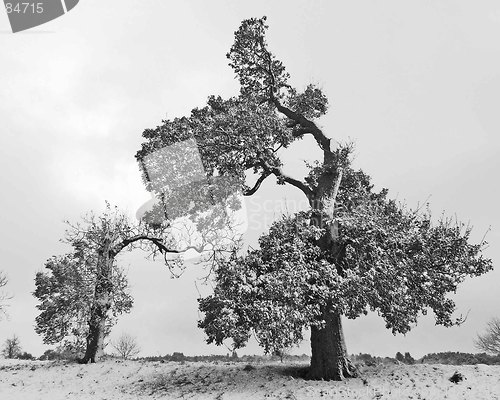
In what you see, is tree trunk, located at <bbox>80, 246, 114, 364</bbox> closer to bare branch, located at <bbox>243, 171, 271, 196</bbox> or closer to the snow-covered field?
the snow-covered field

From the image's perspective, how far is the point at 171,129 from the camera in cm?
1989

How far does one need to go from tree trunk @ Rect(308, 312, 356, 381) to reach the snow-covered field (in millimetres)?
582

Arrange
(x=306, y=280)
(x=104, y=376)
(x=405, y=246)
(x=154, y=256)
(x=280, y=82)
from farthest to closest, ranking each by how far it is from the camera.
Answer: (x=154, y=256) < (x=280, y=82) < (x=104, y=376) < (x=405, y=246) < (x=306, y=280)

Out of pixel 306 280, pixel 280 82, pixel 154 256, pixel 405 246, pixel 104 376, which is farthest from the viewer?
pixel 154 256

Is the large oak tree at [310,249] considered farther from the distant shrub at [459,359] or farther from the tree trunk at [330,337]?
the distant shrub at [459,359]

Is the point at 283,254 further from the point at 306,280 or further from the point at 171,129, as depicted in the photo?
the point at 171,129

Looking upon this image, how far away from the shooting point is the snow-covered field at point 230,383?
52.2 ft

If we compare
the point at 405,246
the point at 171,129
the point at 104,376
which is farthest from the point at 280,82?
the point at 104,376

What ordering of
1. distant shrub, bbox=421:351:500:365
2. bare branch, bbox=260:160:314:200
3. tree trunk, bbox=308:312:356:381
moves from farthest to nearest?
1. distant shrub, bbox=421:351:500:365
2. bare branch, bbox=260:160:314:200
3. tree trunk, bbox=308:312:356:381

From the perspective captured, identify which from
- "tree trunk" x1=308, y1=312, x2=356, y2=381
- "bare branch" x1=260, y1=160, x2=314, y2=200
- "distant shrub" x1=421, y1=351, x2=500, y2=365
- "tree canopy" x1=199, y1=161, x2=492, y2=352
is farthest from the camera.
→ "distant shrub" x1=421, y1=351, x2=500, y2=365

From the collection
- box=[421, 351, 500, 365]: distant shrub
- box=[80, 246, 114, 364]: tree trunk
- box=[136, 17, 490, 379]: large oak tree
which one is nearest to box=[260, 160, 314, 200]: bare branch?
box=[136, 17, 490, 379]: large oak tree

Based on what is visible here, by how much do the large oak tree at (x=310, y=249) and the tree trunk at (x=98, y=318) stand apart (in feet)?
20.5

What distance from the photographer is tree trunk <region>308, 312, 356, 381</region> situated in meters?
17.3

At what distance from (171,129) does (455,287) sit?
48.7 feet
